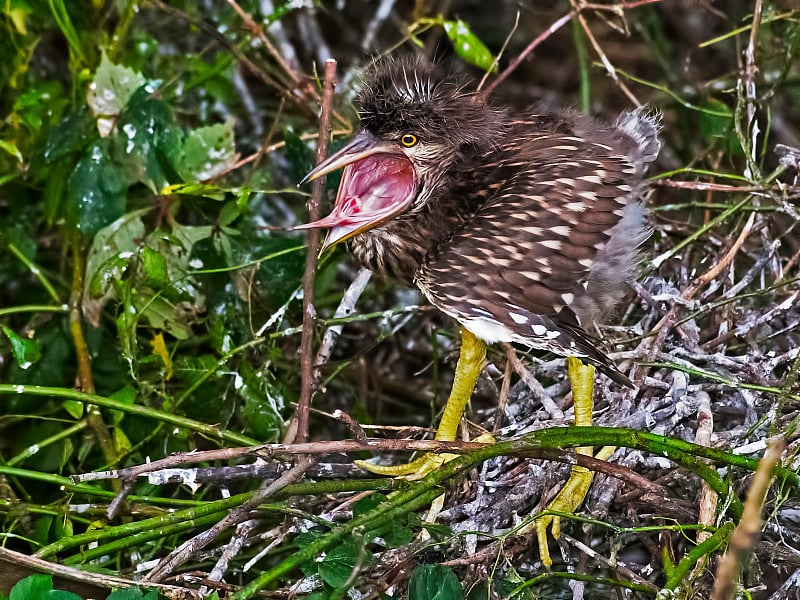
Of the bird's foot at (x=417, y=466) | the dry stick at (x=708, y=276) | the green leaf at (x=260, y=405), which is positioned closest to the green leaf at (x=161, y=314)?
the green leaf at (x=260, y=405)

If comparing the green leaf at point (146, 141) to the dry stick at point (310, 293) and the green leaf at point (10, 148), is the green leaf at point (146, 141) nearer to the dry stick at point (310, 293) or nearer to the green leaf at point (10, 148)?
the green leaf at point (10, 148)

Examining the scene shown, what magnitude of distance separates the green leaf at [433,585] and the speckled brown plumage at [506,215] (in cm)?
48

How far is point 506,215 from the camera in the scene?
2070 mm

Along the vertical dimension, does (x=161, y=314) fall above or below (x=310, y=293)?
below

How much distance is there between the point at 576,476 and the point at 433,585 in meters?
0.53

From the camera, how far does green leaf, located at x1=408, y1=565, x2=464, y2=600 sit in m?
1.77

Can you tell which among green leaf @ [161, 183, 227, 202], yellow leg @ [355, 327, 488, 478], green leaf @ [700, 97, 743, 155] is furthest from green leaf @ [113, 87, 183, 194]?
green leaf @ [700, 97, 743, 155]

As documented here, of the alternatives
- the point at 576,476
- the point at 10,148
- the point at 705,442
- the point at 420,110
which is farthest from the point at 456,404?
the point at 10,148

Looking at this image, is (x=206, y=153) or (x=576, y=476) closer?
(x=576, y=476)

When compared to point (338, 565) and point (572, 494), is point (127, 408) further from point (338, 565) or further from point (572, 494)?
point (572, 494)

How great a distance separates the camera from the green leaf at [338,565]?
68.5 inches

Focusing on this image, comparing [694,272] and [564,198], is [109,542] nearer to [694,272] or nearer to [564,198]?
[564,198]

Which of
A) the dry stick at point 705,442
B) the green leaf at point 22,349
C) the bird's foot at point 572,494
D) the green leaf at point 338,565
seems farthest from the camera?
the green leaf at point 22,349

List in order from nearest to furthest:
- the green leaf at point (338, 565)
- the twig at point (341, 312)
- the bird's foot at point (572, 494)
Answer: the green leaf at point (338, 565) → the bird's foot at point (572, 494) → the twig at point (341, 312)
